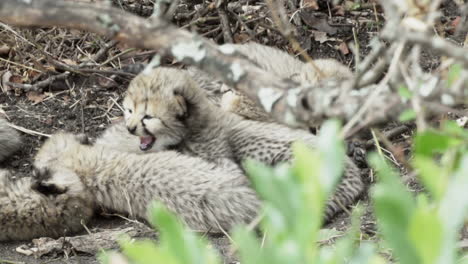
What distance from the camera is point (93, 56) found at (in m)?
6.66

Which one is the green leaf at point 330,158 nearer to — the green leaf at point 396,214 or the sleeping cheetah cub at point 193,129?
the green leaf at point 396,214

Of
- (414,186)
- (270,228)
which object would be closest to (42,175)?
(414,186)

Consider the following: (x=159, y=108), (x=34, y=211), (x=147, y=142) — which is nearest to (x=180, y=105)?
(x=159, y=108)

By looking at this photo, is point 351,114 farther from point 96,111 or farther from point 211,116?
point 96,111

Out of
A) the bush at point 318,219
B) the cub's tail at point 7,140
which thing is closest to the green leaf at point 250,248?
the bush at point 318,219

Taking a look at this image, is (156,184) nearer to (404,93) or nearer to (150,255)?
(404,93)

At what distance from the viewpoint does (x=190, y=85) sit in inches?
210

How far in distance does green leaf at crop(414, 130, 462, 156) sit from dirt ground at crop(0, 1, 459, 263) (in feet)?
14.6

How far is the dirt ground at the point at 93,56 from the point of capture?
6.24 m

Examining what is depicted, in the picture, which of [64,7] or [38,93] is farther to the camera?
[38,93]

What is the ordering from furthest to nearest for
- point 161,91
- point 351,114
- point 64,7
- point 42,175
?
1. point 161,91
2. point 42,175
3. point 64,7
4. point 351,114

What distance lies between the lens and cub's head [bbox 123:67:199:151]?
202 inches

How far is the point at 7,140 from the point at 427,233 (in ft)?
16.1

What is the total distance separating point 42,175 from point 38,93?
69.6 inches
